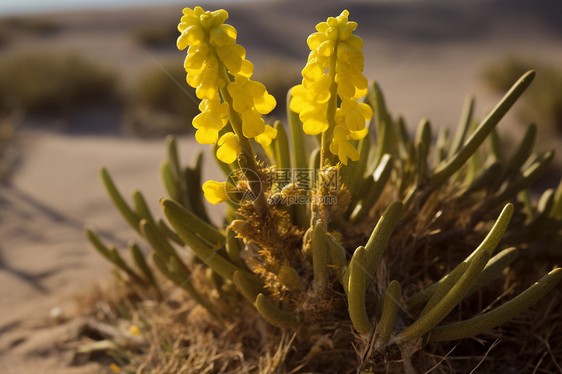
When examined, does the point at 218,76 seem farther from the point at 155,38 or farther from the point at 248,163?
the point at 155,38

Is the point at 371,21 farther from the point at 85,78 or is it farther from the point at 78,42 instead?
the point at 85,78

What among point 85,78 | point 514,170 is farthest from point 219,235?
point 85,78

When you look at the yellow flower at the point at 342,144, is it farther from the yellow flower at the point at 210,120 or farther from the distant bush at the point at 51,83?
the distant bush at the point at 51,83

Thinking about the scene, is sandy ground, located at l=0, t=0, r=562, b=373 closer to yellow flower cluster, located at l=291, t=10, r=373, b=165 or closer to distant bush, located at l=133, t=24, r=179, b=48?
distant bush, located at l=133, t=24, r=179, b=48

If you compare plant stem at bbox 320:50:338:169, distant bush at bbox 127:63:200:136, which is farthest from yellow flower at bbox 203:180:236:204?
distant bush at bbox 127:63:200:136

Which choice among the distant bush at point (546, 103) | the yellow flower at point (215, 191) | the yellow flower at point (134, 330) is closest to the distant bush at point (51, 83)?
the yellow flower at point (134, 330)

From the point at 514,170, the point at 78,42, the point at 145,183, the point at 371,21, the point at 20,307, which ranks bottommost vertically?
the point at 514,170

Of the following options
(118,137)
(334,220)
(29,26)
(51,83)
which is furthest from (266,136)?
(29,26)
